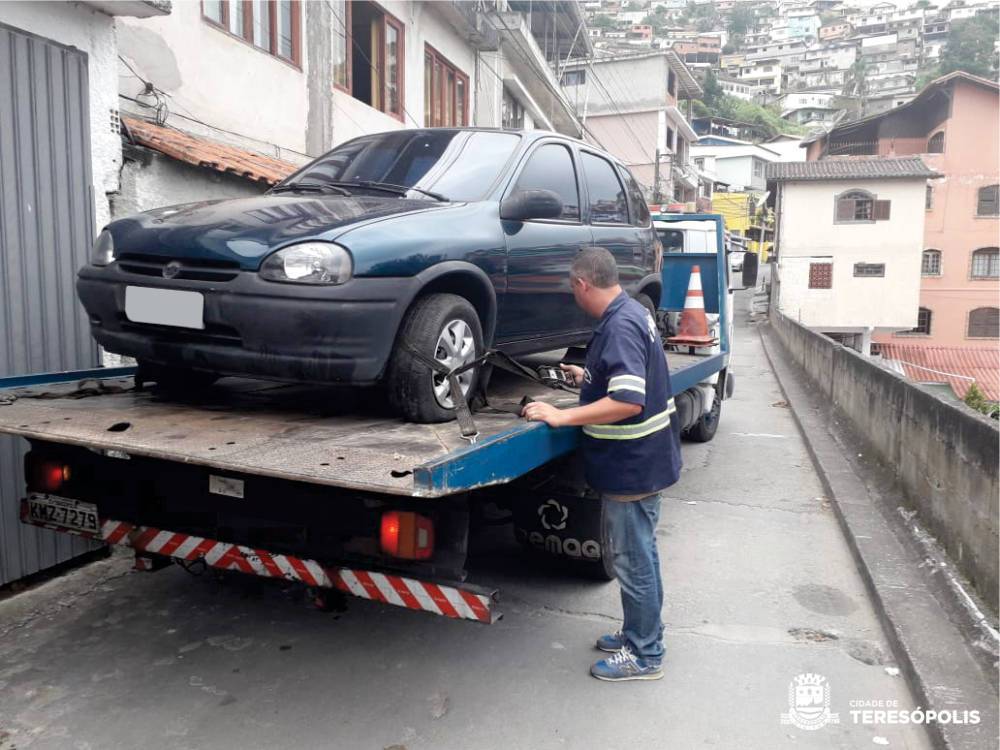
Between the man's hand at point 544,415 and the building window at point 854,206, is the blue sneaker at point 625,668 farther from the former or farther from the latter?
the building window at point 854,206

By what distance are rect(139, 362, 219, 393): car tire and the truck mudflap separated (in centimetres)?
70

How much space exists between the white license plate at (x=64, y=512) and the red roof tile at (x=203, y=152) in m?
3.21

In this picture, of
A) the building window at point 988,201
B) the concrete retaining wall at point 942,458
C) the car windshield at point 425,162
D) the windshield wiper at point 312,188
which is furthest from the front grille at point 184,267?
the building window at point 988,201

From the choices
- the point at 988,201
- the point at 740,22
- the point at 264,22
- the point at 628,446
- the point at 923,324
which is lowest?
the point at 923,324

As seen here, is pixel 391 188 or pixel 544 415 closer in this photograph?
pixel 544 415

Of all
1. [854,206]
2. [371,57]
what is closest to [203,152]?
[371,57]

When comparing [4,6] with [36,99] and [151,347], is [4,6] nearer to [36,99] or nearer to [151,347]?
[36,99]

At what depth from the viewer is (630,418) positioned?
3479 mm

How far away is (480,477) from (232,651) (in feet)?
5.56

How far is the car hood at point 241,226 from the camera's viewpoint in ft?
10.8

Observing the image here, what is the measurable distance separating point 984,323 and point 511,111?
1171 inches

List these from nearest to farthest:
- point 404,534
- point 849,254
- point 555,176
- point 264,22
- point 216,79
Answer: point 404,534, point 555,176, point 216,79, point 264,22, point 849,254

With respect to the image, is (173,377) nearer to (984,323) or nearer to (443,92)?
(443,92)

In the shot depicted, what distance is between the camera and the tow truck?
115 inches
